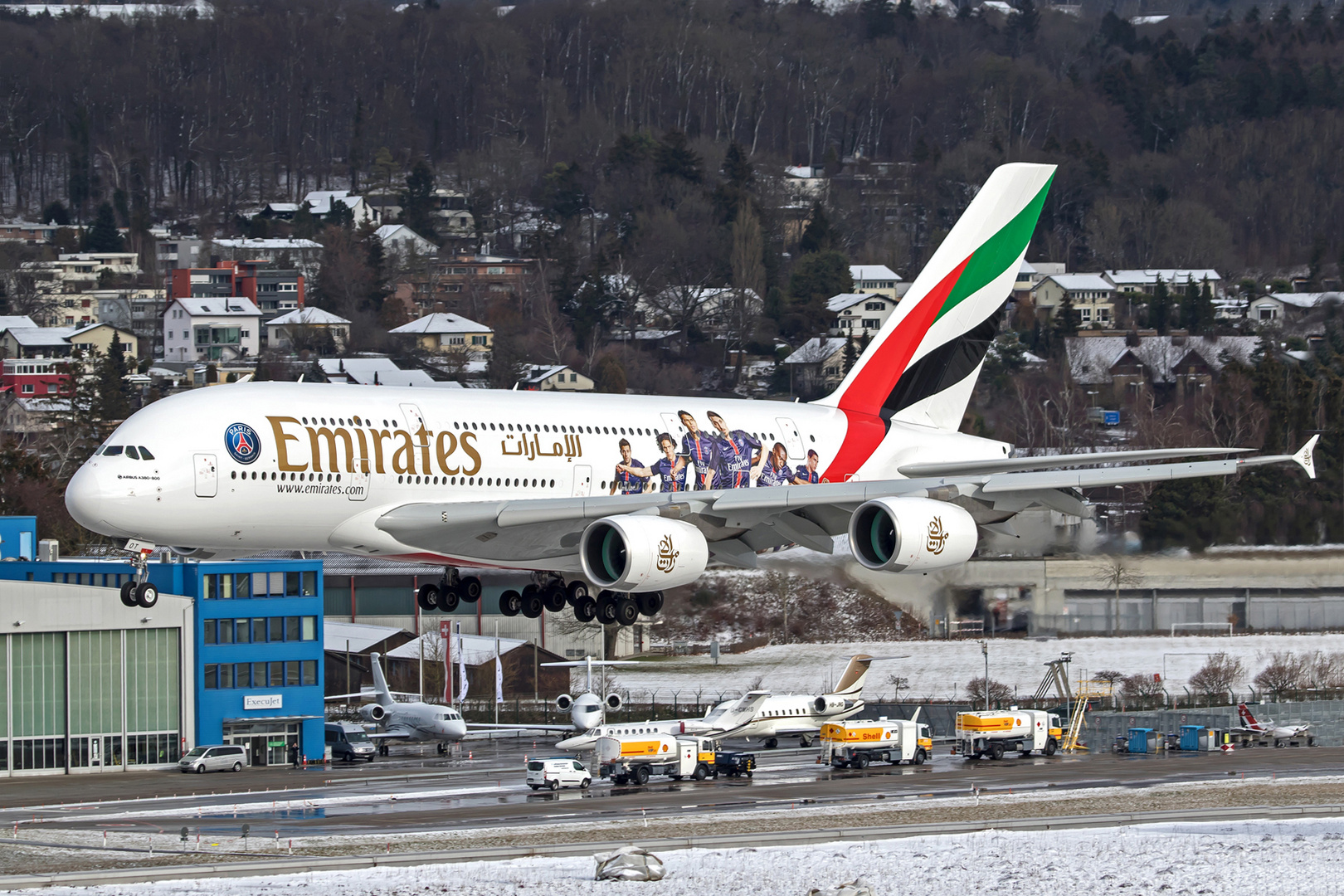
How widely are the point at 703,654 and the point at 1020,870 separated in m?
50.8

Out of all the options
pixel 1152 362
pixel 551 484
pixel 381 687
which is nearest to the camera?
pixel 551 484

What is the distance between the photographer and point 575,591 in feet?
178

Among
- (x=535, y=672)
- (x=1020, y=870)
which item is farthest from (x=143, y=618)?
(x=1020, y=870)

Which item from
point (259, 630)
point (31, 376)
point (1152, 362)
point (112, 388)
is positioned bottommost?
point (259, 630)

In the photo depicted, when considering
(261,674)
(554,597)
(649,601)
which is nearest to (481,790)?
(554,597)

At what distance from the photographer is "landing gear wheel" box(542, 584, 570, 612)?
177ft

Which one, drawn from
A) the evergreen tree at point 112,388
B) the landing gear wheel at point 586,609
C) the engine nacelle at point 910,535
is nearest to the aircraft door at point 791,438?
the engine nacelle at point 910,535

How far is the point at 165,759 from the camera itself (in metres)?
81.8

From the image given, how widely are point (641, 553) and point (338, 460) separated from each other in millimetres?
7251

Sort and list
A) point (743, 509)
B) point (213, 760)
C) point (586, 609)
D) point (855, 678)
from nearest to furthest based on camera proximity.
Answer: point (743, 509) → point (586, 609) → point (213, 760) → point (855, 678)

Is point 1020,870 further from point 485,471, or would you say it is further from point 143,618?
point 143,618

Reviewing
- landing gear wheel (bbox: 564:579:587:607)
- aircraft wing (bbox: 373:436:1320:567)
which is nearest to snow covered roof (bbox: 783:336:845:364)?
landing gear wheel (bbox: 564:579:587:607)

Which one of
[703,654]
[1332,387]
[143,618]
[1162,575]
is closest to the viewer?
[1162,575]

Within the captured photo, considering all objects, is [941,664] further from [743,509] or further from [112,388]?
[112,388]
